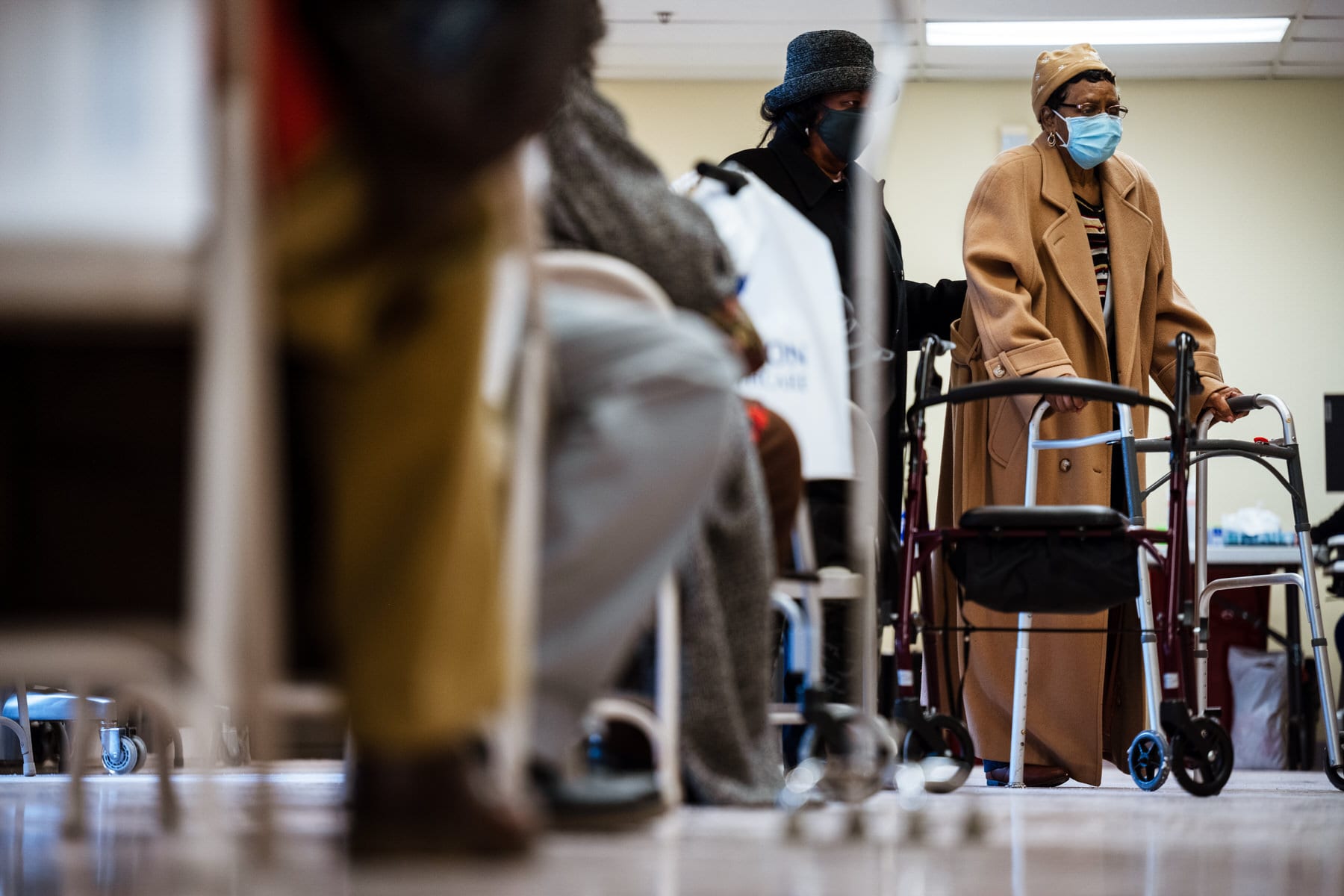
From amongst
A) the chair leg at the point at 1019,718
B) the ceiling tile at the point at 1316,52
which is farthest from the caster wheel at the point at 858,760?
the ceiling tile at the point at 1316,52

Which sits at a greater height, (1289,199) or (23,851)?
(1289,199)

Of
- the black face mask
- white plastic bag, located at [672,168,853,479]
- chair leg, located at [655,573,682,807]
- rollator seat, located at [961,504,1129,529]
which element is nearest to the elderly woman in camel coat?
the black face mask

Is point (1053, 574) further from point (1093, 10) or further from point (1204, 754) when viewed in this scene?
point (1093, 10)

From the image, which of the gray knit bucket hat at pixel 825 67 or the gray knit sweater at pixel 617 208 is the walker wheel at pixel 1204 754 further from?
the gray knit bucket hat at pixel 825 67

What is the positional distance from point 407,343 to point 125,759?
3866mm

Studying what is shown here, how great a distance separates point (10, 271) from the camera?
32.4 inches

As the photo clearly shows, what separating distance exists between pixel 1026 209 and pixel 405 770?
292 centimetres

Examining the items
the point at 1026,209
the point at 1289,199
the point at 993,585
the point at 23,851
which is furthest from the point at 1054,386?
the point at 1289,199

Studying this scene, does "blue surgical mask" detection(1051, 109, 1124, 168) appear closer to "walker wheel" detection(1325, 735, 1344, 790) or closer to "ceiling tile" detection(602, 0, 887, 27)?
"walker wheel" detection(1325, 735, 1344, 790)

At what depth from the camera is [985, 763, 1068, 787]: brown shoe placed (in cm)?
352

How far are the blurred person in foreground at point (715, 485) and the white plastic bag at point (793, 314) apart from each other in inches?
15.5

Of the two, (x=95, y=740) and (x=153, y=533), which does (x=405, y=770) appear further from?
(x=95, y=740)

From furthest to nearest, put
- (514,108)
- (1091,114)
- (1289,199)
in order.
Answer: (1289,199) → (1091,114) → (514,108)

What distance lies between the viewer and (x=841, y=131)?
11.3ft
